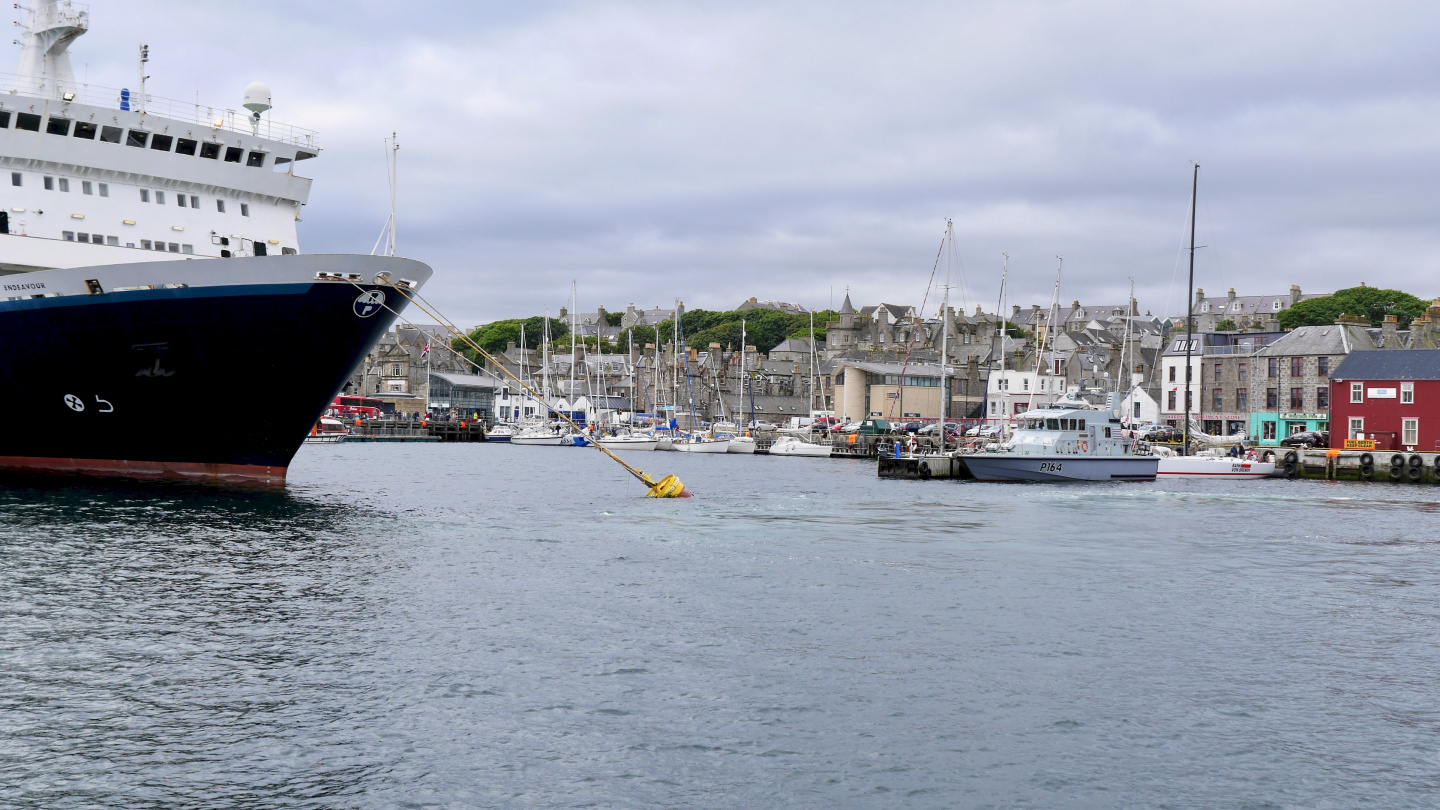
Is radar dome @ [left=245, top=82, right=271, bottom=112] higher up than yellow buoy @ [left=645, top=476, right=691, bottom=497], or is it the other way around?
radar dome @ [left=245, top=82, right=271, bottom=112]

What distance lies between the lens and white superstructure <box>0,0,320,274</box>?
32844 mm

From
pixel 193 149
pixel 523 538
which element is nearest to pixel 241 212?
pixel 193 149

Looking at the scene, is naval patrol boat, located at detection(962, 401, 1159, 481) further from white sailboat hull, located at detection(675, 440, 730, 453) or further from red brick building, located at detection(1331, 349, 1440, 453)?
white sailboat hull, located at detection(675, 440, 730, 453)

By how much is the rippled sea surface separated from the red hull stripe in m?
3.46

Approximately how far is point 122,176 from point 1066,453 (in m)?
40.9

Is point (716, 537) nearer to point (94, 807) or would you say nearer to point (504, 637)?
point (504, 637)

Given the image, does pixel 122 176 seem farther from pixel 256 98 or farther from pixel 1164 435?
pixel 1164 435

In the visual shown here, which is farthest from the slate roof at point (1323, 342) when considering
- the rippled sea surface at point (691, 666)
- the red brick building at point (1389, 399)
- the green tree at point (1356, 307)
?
the green tree at point (1356, 307)

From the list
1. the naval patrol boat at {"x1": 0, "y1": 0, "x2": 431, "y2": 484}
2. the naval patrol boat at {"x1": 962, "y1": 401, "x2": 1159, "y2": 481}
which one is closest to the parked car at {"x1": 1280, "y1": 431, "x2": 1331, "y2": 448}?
the naval patrol boat at {"x1": 962, "y1": 401, "x2": 1159, "y2": 481}

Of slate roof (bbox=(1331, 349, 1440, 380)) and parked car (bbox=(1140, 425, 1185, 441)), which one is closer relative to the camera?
slate roof (bbox=(1331, 349, 1440, 380))

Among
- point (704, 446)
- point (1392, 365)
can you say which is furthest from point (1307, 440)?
point (704, 446)

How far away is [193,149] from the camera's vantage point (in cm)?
3616

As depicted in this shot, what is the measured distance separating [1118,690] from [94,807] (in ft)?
38.2

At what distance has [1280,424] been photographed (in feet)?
280
